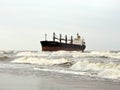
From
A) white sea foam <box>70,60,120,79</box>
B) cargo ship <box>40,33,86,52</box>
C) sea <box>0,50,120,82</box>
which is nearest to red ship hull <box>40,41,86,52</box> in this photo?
cargo ship <box>40,33,86,52</box>

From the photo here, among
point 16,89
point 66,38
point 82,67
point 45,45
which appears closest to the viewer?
point 16,89

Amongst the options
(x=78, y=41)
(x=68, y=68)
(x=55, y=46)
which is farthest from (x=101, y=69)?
(x=78, y=41)

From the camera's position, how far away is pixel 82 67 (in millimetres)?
26469

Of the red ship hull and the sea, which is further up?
the red ship hull

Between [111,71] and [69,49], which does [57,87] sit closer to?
[111,71]

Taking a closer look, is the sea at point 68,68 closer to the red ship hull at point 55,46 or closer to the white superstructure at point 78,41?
the red ship hull at point 55,46

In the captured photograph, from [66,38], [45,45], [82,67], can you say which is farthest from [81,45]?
[82,67]

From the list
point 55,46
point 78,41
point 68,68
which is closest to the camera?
point 68,68

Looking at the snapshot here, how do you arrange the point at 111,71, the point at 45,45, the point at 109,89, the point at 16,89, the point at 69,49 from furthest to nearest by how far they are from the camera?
the point at 69,49, the point at 45,45, the point at 111,71, the point at 109,89, the point at 16,89

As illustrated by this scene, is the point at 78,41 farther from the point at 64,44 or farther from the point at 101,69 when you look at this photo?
the point at 101,69

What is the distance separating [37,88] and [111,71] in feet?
23.4

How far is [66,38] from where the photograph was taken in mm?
91750

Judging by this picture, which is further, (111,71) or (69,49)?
(69,49)

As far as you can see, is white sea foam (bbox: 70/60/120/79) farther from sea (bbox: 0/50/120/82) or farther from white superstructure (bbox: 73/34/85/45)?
white superstructure (bbox: 73/34/85/45)
